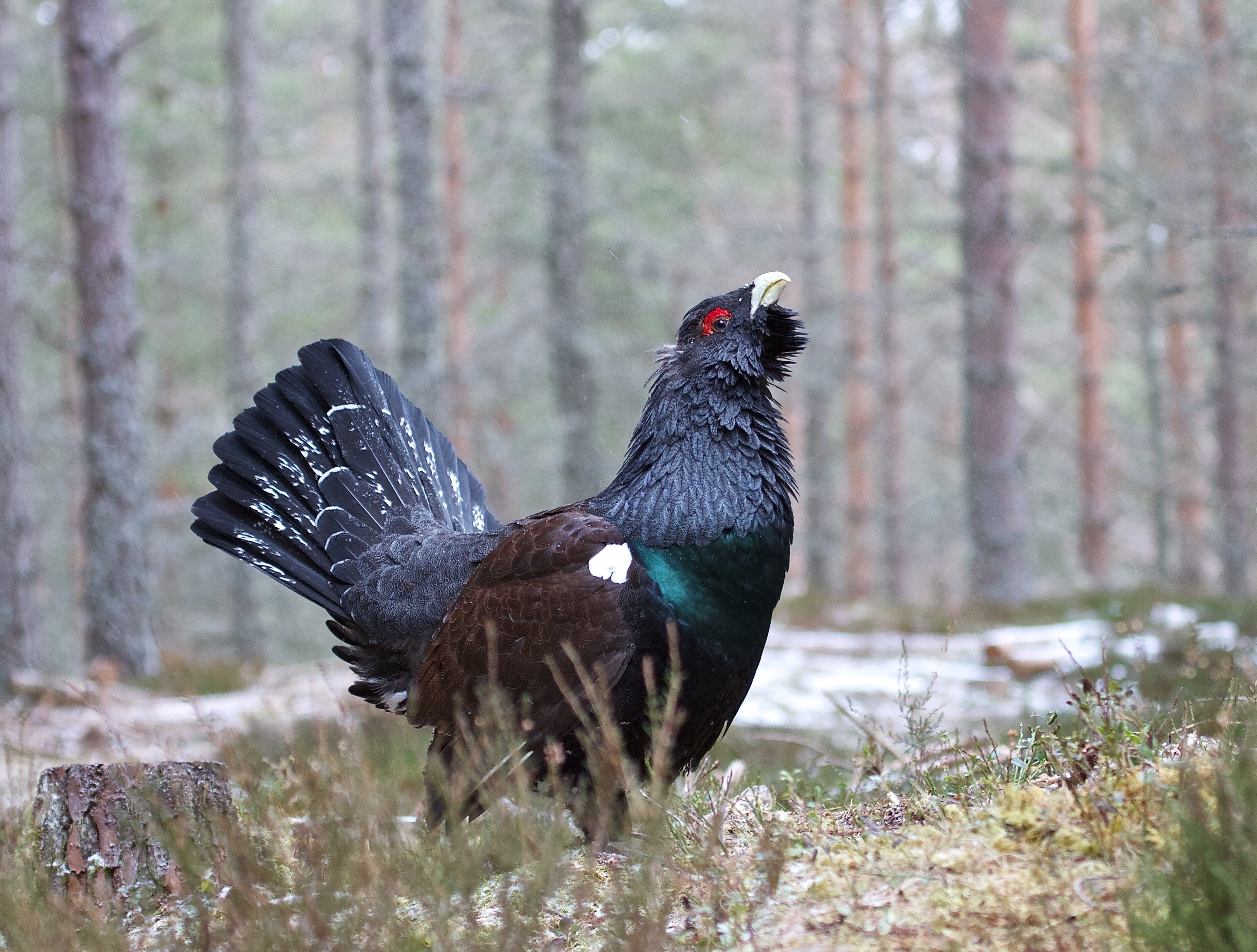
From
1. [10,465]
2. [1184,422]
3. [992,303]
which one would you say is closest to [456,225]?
[992,303]

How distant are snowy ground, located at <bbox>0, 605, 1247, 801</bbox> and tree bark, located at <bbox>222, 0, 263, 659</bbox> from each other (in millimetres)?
4912

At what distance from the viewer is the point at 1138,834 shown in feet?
7.99

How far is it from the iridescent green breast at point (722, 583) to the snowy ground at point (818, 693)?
316cm

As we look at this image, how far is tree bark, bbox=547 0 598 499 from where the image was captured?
46.6ft

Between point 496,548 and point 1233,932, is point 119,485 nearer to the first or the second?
point 496,548

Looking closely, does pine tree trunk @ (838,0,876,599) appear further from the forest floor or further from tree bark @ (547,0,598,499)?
the forest floor

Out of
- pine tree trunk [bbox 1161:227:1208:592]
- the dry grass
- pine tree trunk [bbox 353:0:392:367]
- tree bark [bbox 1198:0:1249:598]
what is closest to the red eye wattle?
the dry grass

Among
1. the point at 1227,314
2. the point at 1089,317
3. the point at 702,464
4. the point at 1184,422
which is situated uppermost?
the point at 1089,317

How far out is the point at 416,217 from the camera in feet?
35.0

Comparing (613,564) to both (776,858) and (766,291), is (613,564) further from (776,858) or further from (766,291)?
(776,858)

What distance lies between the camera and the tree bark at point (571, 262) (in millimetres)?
14211

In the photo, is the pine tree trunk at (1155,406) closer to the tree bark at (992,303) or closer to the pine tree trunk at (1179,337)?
the pine tree trunk at (1179,337)

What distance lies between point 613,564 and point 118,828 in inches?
63.9

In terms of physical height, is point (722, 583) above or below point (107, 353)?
below
